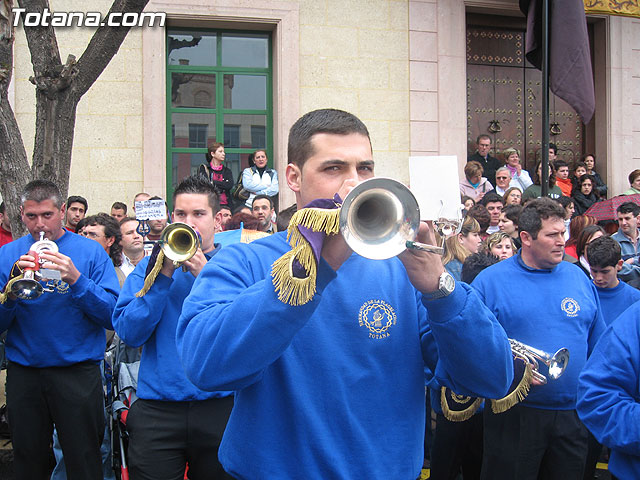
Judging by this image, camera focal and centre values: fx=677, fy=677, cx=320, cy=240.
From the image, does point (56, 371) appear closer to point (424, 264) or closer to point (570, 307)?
point (570, 307)

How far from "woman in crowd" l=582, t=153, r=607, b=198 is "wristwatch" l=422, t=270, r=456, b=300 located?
10545mm

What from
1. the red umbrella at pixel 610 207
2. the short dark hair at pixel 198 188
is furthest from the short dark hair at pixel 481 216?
the short dark hair at pixel 198 188

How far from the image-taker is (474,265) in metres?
5.60

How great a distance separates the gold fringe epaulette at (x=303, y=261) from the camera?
5.63 feet

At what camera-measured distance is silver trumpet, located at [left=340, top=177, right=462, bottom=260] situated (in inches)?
67.6

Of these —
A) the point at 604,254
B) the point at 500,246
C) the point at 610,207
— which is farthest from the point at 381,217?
the point at 610,207

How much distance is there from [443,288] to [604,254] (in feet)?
12.5

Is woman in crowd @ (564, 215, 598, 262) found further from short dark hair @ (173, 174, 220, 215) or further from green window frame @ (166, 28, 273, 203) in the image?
green window frame @ (166, 28, 273, 203)

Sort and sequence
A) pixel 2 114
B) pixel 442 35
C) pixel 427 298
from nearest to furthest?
pixel 427 298 < pixel 2 114 < pixel 442 35

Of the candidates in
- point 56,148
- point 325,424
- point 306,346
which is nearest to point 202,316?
point 306,346

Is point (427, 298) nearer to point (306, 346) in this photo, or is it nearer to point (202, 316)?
point (306, 346)

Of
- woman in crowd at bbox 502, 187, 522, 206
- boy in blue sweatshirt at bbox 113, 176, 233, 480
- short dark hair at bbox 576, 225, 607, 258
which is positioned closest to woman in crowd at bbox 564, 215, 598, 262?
short dark hair at bbox 576, 225, 607, 258

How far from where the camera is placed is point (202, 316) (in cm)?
193

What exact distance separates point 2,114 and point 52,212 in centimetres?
160
